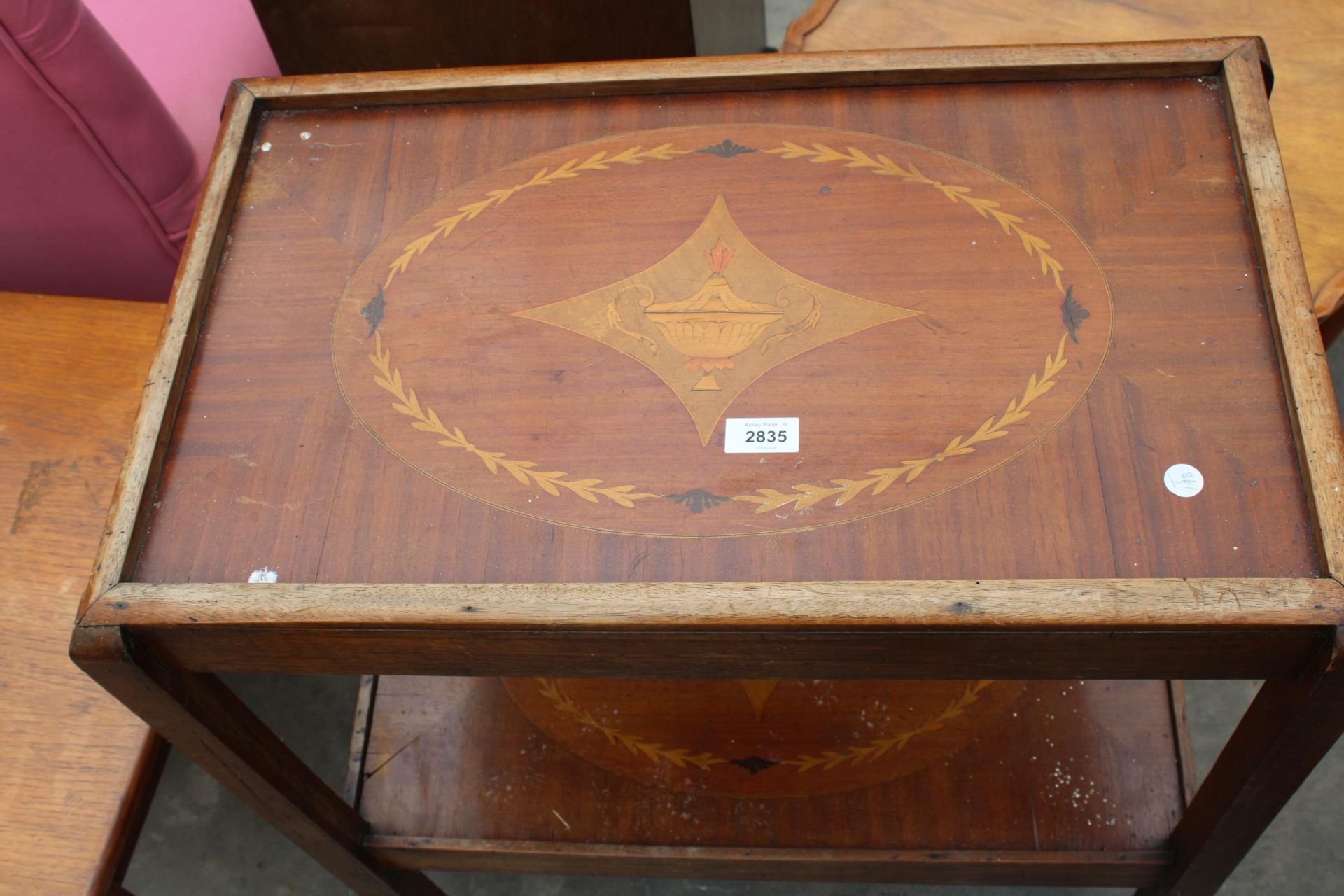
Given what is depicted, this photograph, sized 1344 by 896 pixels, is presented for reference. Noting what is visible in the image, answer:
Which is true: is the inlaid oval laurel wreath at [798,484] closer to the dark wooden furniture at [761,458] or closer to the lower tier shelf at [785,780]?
Answer: the dark wooden furniture at [761,458]

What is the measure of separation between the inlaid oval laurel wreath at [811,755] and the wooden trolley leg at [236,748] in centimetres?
35

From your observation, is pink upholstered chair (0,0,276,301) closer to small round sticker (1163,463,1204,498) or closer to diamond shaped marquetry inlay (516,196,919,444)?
diamond shaped marquetry inlay (516,196,919,444)

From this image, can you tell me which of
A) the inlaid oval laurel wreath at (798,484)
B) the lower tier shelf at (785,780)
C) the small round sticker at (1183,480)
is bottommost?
the lower tier shelf at (785,780)

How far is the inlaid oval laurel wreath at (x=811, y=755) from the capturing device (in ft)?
5.10

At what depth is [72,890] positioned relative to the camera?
4.18 ft

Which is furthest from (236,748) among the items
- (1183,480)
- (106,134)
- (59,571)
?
(1183,480)

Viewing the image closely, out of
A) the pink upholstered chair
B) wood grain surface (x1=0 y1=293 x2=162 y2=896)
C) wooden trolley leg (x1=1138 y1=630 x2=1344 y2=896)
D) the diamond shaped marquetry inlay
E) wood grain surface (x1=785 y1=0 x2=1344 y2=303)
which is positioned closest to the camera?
wooden trolley leg (x1=1138 y1=630 x2=1344 y2=896)

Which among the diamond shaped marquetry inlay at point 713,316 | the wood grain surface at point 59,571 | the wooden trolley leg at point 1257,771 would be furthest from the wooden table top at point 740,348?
the wood grain surface at point 59,571

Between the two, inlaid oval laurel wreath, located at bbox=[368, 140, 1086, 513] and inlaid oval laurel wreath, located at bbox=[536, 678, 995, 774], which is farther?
inlaid oval laurel wreath, located at bbox=[536, 678, 995, 774]

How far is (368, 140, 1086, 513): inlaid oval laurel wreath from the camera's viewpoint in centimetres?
109

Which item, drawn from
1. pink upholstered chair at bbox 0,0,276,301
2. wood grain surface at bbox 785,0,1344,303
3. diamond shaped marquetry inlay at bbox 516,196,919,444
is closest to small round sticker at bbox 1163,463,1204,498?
diamond shaped marquetry inlay at bbox 516,196,919,444

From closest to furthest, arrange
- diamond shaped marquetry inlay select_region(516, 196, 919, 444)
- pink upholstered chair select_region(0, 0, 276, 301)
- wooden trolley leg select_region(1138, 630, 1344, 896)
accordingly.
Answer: wooden trolley leg select_region(1138, 630, 1344, 896) → diamond shaped marquetry inlay select_region(516, 196, 919, 444) → pink upholstered chair select_region(0, 0, 276, 301)

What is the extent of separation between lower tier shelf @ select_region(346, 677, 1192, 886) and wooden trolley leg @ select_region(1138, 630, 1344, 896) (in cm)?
6

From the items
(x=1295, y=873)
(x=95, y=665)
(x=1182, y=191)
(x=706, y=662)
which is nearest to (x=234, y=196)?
(x=95, y=665)
